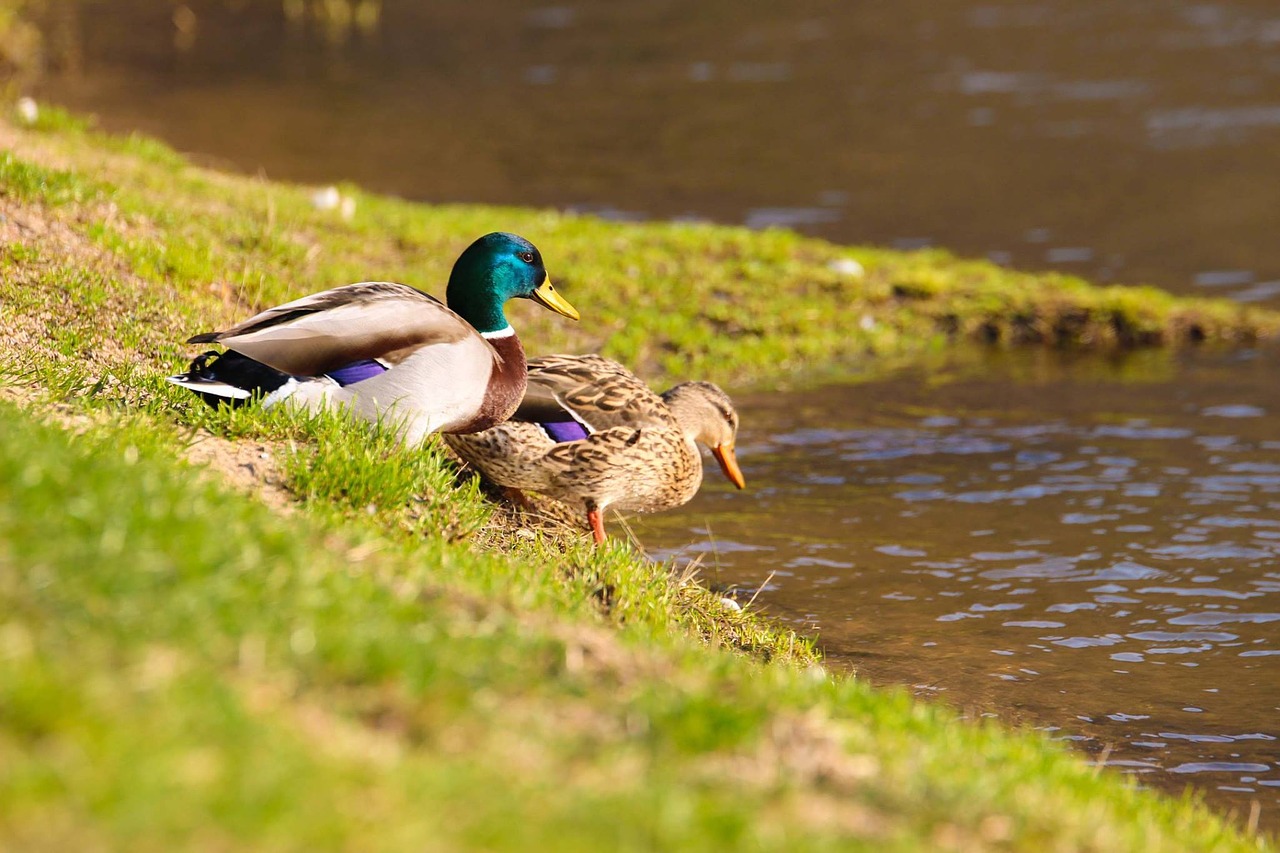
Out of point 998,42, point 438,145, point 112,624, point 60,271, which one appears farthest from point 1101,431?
point 998,42

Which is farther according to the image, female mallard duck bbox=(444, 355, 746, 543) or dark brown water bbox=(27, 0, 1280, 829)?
dark brown water bbox=(27, 0, 1280, 829)

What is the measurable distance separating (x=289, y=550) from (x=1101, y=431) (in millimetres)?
8611

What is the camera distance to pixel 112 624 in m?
3.69

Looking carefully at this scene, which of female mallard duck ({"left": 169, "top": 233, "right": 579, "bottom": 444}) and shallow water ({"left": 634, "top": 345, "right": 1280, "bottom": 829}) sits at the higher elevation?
female mallard duck ({"left": 169, "top": 233, "right": 579, "bottom": 444})

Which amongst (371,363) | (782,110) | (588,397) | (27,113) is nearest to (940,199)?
(782,110)

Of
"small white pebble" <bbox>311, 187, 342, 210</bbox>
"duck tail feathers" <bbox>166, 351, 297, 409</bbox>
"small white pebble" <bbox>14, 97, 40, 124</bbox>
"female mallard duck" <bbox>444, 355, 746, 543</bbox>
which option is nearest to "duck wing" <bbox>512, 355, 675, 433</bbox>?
"female mallard duck" <bbox>444, 355, 746, 543</bbox>

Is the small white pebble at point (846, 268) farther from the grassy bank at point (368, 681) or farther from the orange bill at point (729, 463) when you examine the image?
the grassy bank at point (368, 681)

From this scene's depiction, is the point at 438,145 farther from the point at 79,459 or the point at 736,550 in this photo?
the point at 79,459

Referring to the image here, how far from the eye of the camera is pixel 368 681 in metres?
3.89

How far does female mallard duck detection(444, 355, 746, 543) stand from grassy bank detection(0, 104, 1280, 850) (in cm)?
27

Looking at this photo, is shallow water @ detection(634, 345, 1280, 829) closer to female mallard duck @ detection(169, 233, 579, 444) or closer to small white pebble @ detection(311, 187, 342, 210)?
female mallard duck @ detection(169, 233, 579, 444)

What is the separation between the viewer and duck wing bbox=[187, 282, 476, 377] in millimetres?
Answer: 6348

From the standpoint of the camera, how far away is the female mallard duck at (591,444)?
7414 millimetres

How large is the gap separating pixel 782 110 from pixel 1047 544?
18619 millimetres
